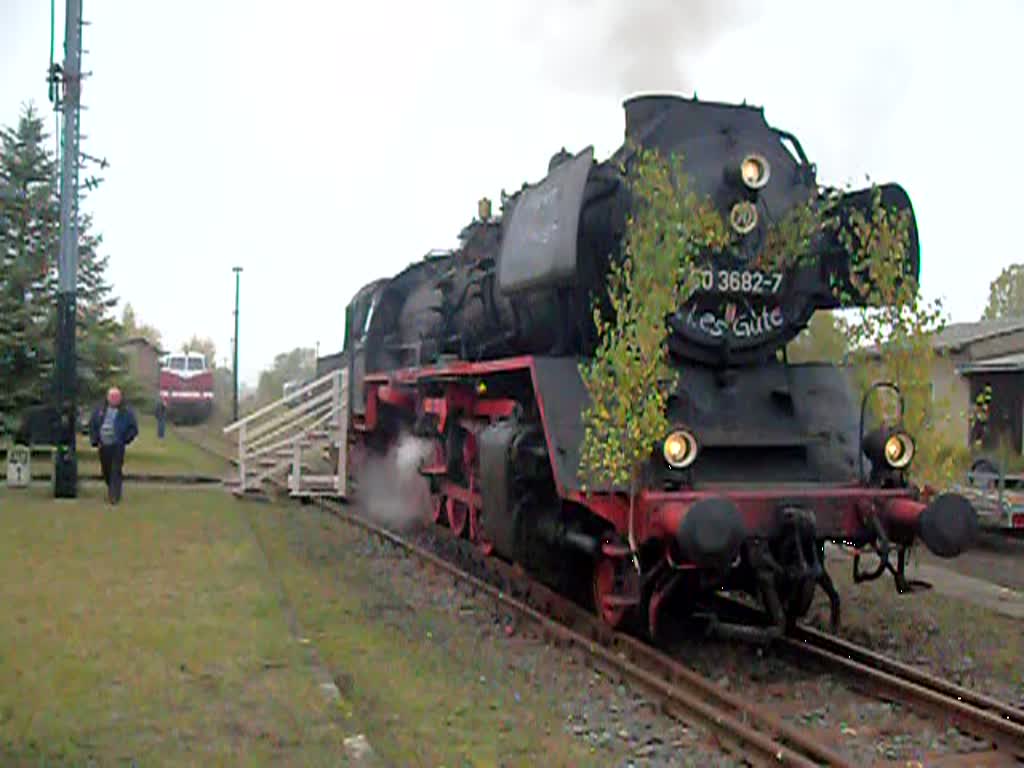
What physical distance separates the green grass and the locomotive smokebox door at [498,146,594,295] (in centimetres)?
287

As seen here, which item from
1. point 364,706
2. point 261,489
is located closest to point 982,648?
point 364,706

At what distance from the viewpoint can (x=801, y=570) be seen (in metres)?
6.28

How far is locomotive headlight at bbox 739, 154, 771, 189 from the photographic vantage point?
23.3 feet

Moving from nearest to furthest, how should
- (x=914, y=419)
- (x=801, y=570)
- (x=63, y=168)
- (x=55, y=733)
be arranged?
(x=55, y=733)
(x=801, y=570)
(x=914, y=419)
(x=63, y=168)

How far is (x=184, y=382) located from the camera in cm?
3944

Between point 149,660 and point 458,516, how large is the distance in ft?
15.9

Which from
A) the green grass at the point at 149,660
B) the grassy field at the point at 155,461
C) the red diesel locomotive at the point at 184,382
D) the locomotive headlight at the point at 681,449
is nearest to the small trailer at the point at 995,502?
the locomotive headlight at the point at 681,449

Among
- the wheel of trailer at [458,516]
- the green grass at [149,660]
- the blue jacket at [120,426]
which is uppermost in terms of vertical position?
the blue jacket at [120,426]

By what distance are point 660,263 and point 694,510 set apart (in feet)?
4.92

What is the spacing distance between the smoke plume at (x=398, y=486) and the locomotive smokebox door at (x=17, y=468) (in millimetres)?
4669

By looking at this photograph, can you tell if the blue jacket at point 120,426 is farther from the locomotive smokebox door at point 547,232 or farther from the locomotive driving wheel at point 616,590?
the locomotive driving wheel at point 616,590

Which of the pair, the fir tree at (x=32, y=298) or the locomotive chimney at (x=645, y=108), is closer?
the locomotive chimney at (x=645, y=108)

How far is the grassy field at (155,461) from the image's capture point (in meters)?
18.7

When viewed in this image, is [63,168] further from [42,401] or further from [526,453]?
[526,453]
